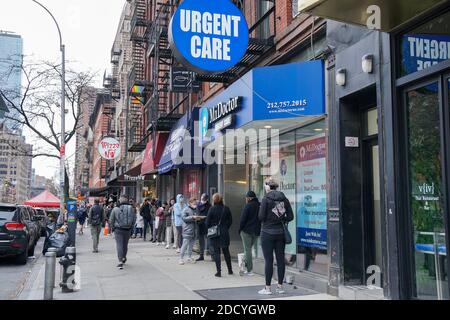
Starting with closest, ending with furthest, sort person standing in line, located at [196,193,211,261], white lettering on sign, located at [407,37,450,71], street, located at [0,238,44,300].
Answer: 1. white lettering on sign, located at [407,37,450,71]
2. street, located at [0,238,44,300]
3. person standing in line, located at [196,193,211,261]

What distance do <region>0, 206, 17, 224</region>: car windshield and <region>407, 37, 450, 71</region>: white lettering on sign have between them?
11.2 meters

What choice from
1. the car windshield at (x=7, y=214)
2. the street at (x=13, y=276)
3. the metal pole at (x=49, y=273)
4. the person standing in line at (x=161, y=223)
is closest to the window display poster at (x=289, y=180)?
the metal pole at (x=49, y=273)

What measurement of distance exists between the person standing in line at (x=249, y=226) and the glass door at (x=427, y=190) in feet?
12.1

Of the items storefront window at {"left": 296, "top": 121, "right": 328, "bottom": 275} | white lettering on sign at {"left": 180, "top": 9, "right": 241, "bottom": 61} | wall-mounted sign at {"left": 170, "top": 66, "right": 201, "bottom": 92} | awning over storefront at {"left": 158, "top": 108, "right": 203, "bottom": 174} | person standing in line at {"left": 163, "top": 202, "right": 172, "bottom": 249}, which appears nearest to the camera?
storefront window at {"left": 296, "top": 121, "right": 328, "bottom": 275}

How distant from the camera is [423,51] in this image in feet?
22.1

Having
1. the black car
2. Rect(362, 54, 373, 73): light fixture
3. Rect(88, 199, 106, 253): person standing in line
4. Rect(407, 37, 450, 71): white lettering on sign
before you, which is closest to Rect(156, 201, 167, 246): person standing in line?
Rect(88, 199, 106, 253): person standing in line

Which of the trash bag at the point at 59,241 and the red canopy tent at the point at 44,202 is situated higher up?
the red canopy tent at the point at 44,202

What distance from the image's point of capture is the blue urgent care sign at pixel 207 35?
9.79 metres

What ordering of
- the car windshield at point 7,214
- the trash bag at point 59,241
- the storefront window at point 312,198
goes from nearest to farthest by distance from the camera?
the storefront window at point 312,198, the trash bag at point 59,241, the car windshield at point 7,214

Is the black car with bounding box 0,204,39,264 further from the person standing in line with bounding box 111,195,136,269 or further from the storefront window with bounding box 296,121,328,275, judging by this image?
the storefront window with bounding box 296,121,328,275

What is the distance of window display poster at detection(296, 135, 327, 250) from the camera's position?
8.95m

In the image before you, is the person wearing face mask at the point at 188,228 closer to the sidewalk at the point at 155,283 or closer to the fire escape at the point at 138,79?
the sidewalk at the point at 155,283

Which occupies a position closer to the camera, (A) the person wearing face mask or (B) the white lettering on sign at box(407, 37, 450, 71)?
(B) the white lettering on sign at box(407, 37, 450, 71)

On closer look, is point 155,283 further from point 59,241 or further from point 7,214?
point 7,214
